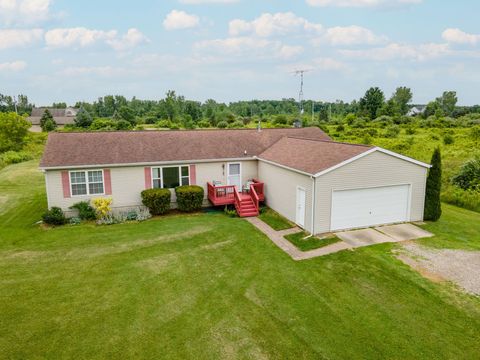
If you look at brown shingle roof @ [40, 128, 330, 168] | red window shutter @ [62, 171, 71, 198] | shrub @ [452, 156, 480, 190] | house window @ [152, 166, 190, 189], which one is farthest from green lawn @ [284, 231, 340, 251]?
shrub @ [452, 156, 480, 190]

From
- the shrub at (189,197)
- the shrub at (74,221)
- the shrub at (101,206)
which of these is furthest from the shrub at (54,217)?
the shrub at (189,197)

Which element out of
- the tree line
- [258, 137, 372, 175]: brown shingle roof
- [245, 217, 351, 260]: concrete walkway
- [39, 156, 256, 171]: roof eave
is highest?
the tree line

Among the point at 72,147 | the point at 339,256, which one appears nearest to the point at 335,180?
the point at 339,256

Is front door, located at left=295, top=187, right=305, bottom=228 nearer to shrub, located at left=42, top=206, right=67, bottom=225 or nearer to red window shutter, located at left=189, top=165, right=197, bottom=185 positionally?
red window shutter, located at left=189, top=165, right=197, bottom=185

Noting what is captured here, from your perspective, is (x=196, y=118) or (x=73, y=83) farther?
A: (x=196, y=118)

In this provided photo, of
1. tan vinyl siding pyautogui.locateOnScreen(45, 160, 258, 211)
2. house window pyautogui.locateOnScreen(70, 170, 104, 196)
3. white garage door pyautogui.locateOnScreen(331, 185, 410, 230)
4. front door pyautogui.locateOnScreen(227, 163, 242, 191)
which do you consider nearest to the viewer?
white garage door pyautogui.locateOnScreen(331, 185, 410, 230)

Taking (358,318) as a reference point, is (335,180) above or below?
above

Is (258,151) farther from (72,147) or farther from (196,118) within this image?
(196,118)
